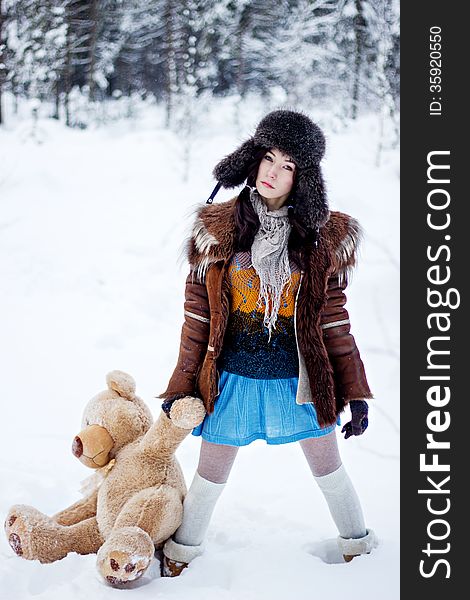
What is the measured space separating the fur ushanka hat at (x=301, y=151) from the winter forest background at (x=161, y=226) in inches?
6.6

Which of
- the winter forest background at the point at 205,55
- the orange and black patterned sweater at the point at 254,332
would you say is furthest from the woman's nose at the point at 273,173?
the winter forest background at the point at 205,55

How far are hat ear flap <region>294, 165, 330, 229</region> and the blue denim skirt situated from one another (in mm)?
521

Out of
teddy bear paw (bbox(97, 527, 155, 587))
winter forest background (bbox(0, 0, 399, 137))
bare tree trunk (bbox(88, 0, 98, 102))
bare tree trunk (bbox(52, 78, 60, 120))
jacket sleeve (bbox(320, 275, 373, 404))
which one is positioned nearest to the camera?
teddy bear paw (bbox(97, 527, 155, 587))

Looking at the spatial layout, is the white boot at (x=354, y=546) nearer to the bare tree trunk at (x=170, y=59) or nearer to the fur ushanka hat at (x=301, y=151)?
the fur ushanka hat at (x=301, y=151)

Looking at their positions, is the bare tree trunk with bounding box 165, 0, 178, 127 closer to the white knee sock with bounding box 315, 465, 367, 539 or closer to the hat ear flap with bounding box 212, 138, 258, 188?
the hat ear flap with bounding box 212, 138, 258, 188

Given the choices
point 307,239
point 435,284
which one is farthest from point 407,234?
point 307,239

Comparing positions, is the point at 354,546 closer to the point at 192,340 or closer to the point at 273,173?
the point at 192,340

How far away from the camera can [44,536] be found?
6.72 feet

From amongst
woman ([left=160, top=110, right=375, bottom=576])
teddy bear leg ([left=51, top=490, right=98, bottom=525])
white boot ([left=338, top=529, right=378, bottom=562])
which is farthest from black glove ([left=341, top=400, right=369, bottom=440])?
teddy bear leg ([left=51, top=490, right=98, bottom=525])

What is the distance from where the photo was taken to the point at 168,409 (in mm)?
2053

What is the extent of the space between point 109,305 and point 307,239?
3.22 meters

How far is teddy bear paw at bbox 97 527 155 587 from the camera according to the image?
1.82 m

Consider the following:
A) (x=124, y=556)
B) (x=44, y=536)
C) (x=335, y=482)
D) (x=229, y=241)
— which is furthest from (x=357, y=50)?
(x=124, y=556)

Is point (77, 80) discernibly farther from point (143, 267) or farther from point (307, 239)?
point (307, 239)
